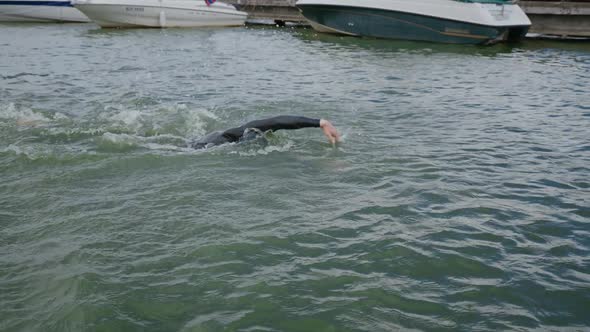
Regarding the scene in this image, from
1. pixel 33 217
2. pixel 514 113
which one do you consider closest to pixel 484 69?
pixel 514 113

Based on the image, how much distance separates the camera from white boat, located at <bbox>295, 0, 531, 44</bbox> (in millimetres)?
18719

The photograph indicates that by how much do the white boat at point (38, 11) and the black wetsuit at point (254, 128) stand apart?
2261cm

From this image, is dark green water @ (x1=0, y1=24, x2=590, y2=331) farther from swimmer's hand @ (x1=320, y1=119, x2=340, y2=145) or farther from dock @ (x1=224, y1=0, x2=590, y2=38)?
dock @ (x1=224, y1=0, x2=590, y2=38)

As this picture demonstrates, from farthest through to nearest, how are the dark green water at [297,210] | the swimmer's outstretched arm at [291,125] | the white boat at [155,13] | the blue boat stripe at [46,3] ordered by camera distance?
the blue boat stripe at [46,3], the white boat at [155,13], the swimmer's outstretched arm at [291,125], the dark green water at [297,210]

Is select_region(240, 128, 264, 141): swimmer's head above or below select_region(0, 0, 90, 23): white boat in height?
below

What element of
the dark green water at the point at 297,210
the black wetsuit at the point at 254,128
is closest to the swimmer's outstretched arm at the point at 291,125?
the black wetsuit at the point at 254,128

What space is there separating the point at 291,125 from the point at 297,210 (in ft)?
5.81

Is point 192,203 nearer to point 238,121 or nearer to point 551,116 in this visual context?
point 238,121

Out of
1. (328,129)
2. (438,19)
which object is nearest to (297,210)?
(328,129)

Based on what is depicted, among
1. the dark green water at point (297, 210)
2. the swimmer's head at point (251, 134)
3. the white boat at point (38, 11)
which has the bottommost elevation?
the dark green water at point (297, 210)

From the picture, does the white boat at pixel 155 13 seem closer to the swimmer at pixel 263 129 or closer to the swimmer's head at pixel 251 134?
the swimmer at pixel 263 129

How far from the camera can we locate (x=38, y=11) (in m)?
26.5

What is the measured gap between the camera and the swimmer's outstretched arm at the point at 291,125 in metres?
Result: 6.89

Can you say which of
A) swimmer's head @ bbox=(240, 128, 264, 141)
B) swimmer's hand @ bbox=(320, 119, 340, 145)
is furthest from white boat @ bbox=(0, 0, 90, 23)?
swimmer's hand @ bbox=(320, 119, 340, 145)
